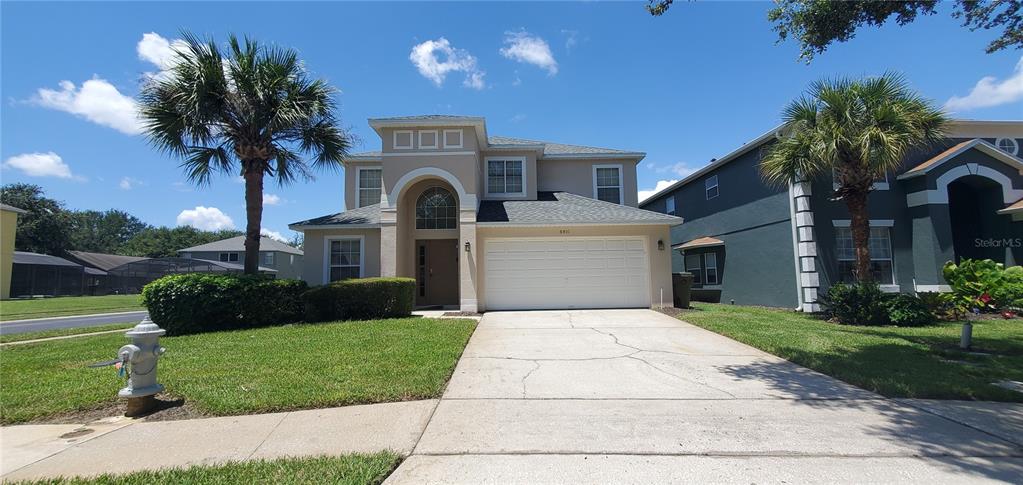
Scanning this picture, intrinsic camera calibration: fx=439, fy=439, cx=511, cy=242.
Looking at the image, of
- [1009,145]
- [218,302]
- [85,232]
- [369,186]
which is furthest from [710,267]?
[85,232]

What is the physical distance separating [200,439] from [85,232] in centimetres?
9406

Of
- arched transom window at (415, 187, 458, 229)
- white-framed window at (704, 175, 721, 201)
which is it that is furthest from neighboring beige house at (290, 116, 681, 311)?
white-framed window at (704, 175, 721, 201)

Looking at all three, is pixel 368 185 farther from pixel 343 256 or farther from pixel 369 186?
pixel 343 256

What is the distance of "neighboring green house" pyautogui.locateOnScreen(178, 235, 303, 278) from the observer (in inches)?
1522

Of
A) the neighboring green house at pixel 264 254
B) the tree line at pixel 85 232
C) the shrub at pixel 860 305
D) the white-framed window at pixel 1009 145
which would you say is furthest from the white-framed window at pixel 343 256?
the tree line at pixel 85 232

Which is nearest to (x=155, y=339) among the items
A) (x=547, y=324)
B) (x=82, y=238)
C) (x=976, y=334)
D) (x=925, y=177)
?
(x=547, y=324)

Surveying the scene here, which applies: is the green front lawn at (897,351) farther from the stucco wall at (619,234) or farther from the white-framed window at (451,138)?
the white-framed window at (451,138)

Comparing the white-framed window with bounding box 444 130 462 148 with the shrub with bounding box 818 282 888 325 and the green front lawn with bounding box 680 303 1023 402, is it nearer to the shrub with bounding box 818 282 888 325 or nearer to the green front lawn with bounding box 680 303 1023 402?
the green front lawn with bounding box 680 303 1023 402

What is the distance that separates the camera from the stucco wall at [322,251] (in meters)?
14.7

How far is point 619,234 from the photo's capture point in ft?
44.8

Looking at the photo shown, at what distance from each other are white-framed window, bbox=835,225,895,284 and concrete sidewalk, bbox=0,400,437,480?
14.3 m

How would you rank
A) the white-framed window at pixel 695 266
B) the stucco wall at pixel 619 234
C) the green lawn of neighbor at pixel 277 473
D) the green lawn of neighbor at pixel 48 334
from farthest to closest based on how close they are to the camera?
the white-framed window at pixel 695 266 < the stucco wall at pixel 619 234 < the green lawn of neighbor at pixel 48 334 < the green lawn of neighbor at pixel 277 473

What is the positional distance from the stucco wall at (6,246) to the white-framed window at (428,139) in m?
29.7

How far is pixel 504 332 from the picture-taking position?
9.50 m
